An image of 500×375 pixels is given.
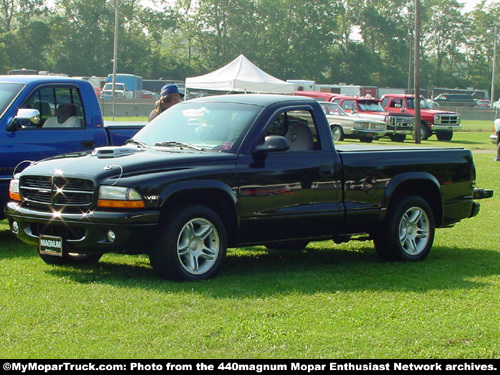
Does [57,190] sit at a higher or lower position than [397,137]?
higher

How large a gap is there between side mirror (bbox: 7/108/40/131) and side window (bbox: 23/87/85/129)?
0.22 meters

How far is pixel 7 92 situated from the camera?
10.1 metres

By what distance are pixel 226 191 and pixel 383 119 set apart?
29015 mm

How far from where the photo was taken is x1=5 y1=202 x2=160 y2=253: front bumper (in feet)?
23.5

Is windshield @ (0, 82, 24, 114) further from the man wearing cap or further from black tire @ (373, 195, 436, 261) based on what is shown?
black tire @ (373, 195, 436, 261)

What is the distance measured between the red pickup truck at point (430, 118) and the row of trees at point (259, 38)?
160 feet

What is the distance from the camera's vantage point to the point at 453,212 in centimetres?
969

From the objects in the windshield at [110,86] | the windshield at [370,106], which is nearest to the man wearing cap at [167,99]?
the windshield at [370,106]

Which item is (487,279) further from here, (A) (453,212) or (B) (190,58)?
(B) (190,58)

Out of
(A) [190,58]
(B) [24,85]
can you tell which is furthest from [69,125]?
(A) [190,58]

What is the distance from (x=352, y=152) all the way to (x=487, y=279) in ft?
6.15

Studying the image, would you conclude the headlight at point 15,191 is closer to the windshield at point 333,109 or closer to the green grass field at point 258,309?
the green grass field at point 258,309

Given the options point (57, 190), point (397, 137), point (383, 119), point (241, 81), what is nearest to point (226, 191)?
point (57, 190)

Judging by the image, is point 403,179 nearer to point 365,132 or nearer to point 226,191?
point 226,191
